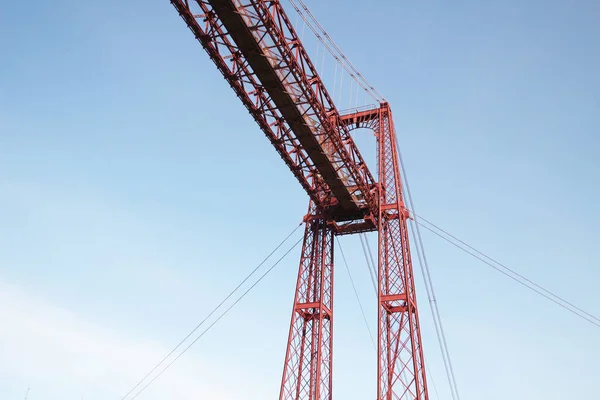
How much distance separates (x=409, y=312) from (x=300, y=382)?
5.75m

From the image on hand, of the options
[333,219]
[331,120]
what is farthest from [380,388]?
[331,120]

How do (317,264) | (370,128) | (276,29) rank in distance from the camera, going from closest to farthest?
(276,29) → (317,264) → (370,128)

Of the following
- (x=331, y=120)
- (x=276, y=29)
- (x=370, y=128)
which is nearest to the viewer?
(x=276, y=29)

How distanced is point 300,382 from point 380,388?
3961mm

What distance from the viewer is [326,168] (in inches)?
944

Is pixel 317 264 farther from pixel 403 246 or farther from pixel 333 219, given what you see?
pixel 403 246

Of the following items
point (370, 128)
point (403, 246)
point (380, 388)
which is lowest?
point (380, 388)

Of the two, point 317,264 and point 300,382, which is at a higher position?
point 317,264

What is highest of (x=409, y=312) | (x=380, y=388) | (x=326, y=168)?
(x=326, y=168)

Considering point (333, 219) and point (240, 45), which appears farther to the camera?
point (333, 219)

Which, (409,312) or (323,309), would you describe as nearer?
(409,312)

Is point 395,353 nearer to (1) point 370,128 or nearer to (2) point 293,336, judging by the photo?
(2) point 293,336

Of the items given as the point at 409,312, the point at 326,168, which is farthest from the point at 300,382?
the point at 326,168

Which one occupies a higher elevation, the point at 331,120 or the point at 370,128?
the point at 370,128
